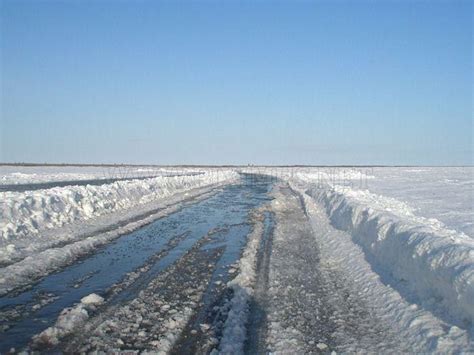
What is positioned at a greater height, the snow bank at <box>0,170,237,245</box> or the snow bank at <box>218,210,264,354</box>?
the snow bank at <box>0,170,237,245</box>

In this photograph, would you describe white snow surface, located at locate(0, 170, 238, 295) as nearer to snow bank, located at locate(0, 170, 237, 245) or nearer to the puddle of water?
snow bank, located at locate(0, 170, 237, 245)

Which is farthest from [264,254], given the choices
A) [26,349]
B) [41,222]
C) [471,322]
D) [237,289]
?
[41,222]

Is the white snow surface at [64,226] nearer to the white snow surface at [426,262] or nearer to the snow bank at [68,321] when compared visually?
the snow bank at [68,321]

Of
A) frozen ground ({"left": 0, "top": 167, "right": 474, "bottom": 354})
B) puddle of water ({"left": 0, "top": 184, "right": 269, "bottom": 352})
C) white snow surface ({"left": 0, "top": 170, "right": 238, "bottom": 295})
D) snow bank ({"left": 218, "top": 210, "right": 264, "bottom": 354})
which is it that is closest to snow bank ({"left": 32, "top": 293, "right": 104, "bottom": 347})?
frozen ground ({"left": 0, "top": 167, "right": 474, "bottom": 354})

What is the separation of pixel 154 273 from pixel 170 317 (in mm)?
2406

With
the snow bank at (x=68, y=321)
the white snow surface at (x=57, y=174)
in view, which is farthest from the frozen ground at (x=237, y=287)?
the white snow surface at (x=57, y=174)

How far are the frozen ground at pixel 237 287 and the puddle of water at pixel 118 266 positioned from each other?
3 cm

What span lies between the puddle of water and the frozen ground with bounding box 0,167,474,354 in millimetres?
34

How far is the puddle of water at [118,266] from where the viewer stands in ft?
18.3

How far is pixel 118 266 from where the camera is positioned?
27.9 ft

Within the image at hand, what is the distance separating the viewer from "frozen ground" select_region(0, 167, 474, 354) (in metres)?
5.14

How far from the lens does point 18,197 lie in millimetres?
15008

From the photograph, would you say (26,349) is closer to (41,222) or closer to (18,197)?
(41,222)

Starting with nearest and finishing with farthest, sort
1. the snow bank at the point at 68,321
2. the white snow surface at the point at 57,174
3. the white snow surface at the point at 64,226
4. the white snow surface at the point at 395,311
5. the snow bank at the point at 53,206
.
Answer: the snow bank at the point at 68,321, the white snow surface at the point at 395,311, the white snow surface at the point at 64,226, the snow bank at the point at 53,206, the white snow surface at the point at 57,174
